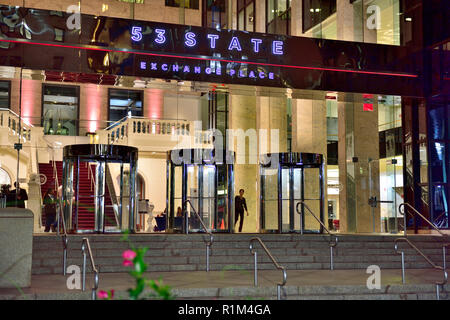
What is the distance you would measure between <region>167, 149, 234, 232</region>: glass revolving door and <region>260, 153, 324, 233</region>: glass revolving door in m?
1.16

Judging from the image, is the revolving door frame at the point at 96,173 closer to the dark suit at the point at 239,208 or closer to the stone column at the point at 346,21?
the dark suit at the point at 239,208

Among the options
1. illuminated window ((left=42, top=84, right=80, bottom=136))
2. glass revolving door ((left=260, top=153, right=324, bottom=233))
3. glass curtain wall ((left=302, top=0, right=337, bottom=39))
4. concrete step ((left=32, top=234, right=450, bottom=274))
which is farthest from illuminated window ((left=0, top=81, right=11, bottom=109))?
glass curtain wall ((left=302, top=0, right=337, bottom=39))

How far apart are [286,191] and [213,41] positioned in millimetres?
5186

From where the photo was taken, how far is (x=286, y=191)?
1834cm


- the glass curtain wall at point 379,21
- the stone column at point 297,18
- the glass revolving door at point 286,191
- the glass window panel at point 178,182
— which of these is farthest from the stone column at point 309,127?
the glass window panel at point 178,182

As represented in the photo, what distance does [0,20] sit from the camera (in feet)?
46.1

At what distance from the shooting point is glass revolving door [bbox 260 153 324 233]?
18078 mm

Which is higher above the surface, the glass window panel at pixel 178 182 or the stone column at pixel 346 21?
the stone column at pixel 346 21

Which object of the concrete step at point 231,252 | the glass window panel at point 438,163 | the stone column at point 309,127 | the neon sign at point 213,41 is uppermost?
the neon sign at point 213,41

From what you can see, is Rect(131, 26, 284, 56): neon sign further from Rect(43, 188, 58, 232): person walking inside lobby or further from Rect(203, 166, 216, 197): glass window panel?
Rect(43, 188, 58, 232): person walking inside lobby

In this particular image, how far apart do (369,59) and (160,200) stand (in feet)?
23.6

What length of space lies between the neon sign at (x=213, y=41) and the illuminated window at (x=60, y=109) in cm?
434

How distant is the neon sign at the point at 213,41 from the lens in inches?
587
